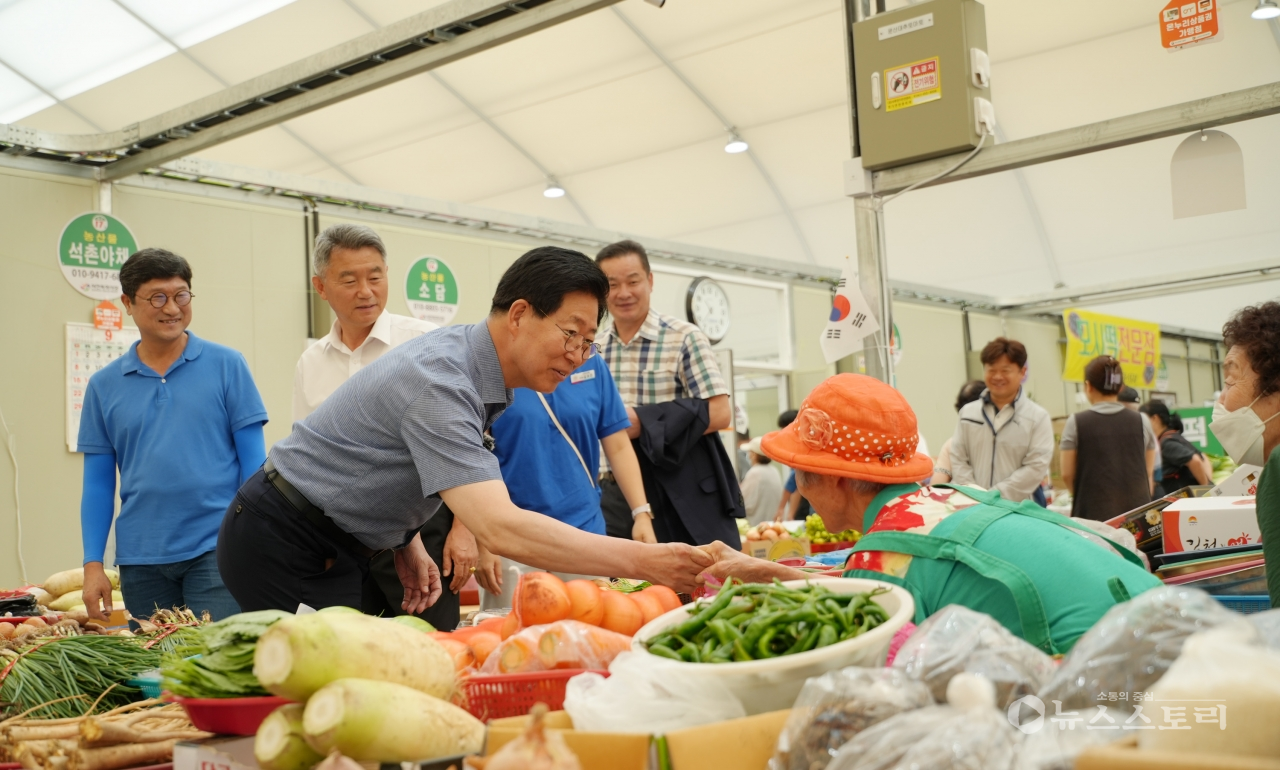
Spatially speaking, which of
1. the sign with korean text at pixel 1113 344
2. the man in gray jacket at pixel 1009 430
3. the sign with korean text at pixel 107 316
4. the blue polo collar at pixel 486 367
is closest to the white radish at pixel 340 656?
the blue polo collar at pixel 486 367

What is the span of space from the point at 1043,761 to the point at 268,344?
15.1 ft

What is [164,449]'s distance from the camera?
10.2 ft

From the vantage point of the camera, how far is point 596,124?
11062mm

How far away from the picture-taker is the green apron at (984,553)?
151cm

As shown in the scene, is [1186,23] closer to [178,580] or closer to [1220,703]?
[1220,703]

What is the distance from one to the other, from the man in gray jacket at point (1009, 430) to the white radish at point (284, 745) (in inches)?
186

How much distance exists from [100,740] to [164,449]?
1770mm

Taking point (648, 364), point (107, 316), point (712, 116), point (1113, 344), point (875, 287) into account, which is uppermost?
point (712, 116)

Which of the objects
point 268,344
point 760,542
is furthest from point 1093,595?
point 268,344

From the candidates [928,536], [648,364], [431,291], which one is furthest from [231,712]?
[431,291]

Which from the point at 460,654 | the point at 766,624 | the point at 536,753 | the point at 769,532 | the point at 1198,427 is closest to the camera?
the point at 536,753

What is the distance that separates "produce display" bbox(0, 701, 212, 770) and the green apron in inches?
42.2

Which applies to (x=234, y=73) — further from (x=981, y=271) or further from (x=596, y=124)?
(x=981, y=271)

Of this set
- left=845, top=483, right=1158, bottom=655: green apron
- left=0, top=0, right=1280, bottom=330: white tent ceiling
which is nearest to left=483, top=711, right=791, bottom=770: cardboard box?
left=845, top=483, right=1158, bottom=655: green apron
